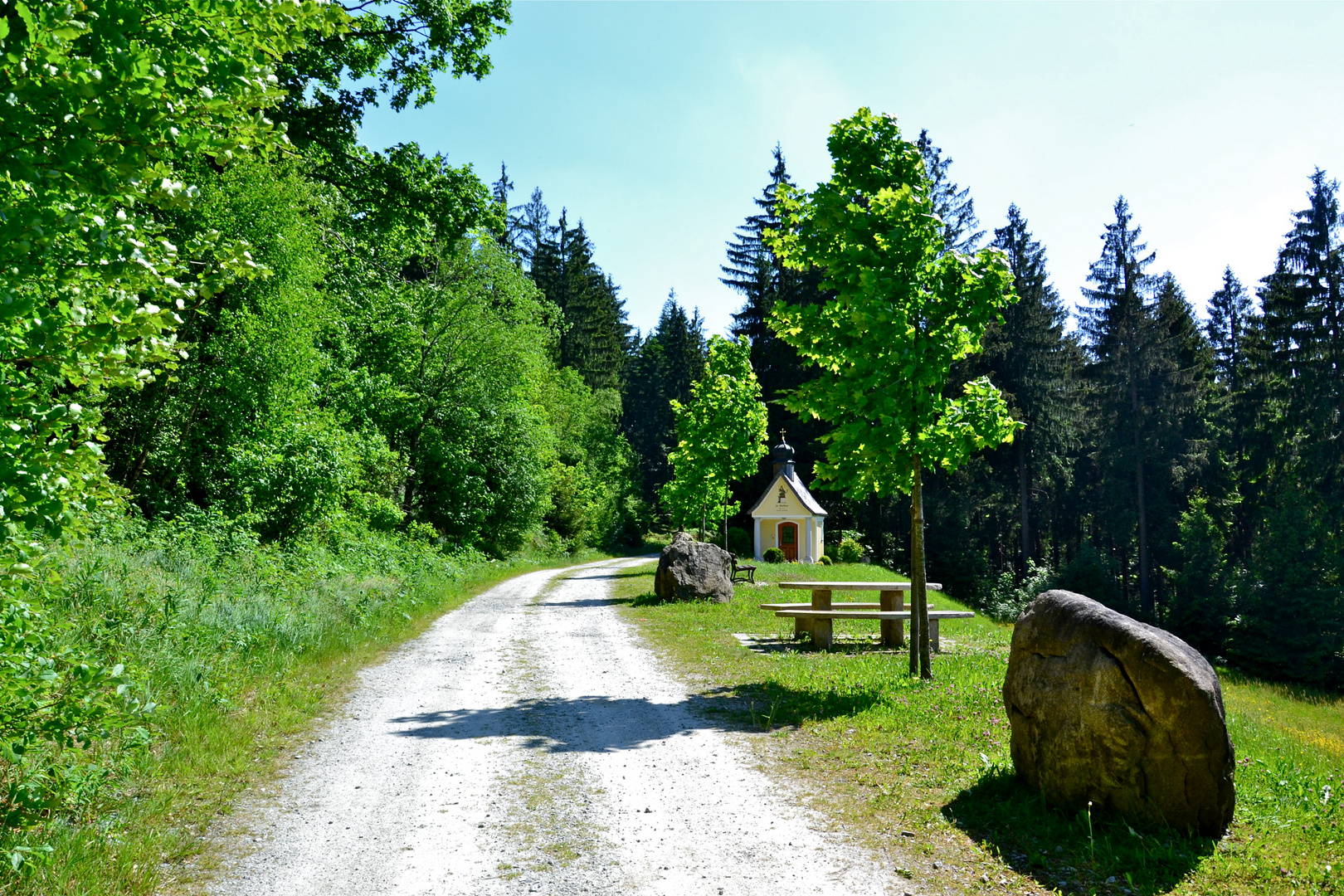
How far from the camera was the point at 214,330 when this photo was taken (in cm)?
1522

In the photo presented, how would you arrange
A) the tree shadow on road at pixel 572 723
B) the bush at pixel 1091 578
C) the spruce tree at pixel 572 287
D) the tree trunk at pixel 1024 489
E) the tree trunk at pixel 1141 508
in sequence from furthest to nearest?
the spruce tree at pixel 572 287 < the tree trunk at pixel 1024 489 < the tree trunk at pixel 1141 508 < the bush at pixel 1091 578 < the tree shadow on road at pixel 572 723

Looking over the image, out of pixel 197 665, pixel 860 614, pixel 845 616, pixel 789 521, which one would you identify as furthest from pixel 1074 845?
pixel 789 521

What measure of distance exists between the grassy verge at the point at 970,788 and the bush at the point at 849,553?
24676 mm

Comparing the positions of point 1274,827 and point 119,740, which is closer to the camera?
point 1274,827

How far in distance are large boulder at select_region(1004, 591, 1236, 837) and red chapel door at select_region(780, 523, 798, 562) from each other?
102 ft

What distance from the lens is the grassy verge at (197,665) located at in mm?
4547

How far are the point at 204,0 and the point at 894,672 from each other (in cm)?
982

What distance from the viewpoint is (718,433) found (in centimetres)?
2633

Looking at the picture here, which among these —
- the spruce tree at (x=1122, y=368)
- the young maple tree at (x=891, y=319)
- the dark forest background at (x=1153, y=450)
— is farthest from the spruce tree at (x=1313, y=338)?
the young maple tree at (x=891, y=319)

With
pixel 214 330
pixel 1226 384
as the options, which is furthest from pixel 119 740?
pixel 1226 384

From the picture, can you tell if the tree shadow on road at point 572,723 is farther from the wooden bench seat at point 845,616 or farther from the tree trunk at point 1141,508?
the tree trunk at point 1141,508

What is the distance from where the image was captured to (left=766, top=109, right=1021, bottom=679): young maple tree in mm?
9305

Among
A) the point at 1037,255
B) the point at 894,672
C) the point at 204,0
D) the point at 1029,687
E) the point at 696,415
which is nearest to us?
the point at 204,0

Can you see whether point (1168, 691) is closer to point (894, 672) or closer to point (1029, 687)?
point (1029, 687)
